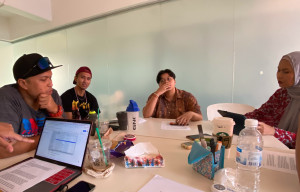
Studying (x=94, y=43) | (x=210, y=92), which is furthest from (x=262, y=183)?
(x=94, y=43)

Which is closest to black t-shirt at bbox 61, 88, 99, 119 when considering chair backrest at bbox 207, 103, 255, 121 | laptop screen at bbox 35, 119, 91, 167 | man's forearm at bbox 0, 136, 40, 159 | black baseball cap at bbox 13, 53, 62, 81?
black baseball cap at bbox 13, 53, 62, 81

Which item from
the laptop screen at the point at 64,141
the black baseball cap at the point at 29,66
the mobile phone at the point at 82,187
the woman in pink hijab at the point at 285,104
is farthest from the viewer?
the woman in pink hijab at the point at 285,104

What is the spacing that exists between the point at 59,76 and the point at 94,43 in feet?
4.34

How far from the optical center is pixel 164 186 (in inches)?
24.2

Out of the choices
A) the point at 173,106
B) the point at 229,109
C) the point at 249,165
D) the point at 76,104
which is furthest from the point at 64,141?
the point at 229,109

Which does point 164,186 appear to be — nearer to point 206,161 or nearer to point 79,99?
point 206,161

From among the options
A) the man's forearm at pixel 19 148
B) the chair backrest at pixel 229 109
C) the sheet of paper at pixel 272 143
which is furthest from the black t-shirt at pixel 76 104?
the sheet of paper at pixel 272 143

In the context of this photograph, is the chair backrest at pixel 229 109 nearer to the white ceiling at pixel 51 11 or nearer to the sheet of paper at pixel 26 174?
the sheet of paper at pixel 26 174

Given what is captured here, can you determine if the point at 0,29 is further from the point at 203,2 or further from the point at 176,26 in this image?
the point at 203,2

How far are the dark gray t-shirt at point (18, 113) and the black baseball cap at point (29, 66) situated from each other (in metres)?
0.13

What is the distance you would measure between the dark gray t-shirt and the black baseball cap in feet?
0.43

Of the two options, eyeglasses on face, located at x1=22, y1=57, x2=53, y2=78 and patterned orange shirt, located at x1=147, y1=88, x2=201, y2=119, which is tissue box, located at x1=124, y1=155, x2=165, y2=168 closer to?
eyeglasses on face, located at x1=22, y1=57, x2=53, y2=78

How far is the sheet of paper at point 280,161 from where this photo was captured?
74 cm

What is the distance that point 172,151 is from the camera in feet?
3.07
